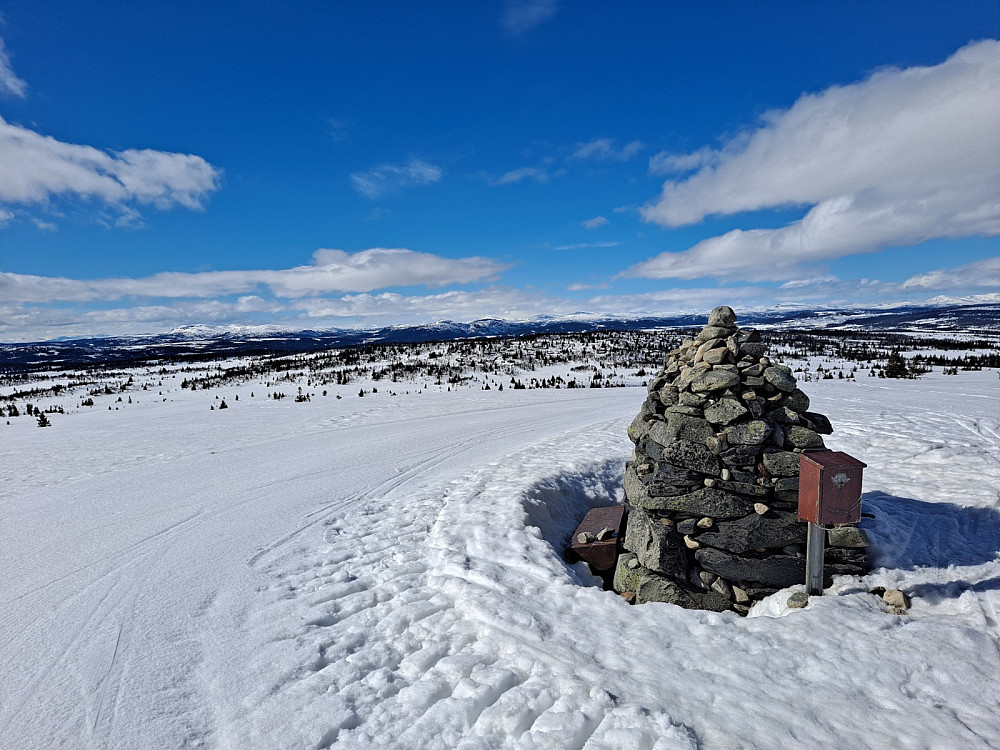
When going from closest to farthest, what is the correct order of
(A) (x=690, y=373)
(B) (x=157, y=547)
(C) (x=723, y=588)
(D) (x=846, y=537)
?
(D) (x=846, y=537) → (C) (x=723, y=588) → (B) (x=157, y=547) → (A) (x=690, y=373)

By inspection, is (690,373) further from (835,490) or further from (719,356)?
(835,490)

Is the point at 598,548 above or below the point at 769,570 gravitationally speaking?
below

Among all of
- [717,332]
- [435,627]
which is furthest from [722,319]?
[435,627]

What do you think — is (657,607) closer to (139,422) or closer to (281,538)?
(281,538)

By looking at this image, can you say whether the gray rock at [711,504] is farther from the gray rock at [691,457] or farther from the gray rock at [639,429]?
the gray rock at [639,429]

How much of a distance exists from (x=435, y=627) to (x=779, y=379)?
5.34 meters

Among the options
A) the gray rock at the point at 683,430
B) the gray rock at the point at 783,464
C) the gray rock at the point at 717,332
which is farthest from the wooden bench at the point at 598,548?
the gray rock at the point at 717,332

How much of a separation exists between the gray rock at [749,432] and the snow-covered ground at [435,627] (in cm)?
183

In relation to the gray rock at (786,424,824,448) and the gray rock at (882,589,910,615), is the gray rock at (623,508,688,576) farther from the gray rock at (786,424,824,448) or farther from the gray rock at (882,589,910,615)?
the gray rock at (882,589,910,615)

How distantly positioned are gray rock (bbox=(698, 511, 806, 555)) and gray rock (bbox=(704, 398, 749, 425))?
1249 millimetres

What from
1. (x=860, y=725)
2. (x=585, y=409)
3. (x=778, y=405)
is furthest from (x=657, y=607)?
(x=585, y=409)

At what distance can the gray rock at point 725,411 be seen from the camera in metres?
6.24

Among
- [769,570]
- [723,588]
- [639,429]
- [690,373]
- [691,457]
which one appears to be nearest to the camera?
[769,570]

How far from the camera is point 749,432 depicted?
6121 millimetres
